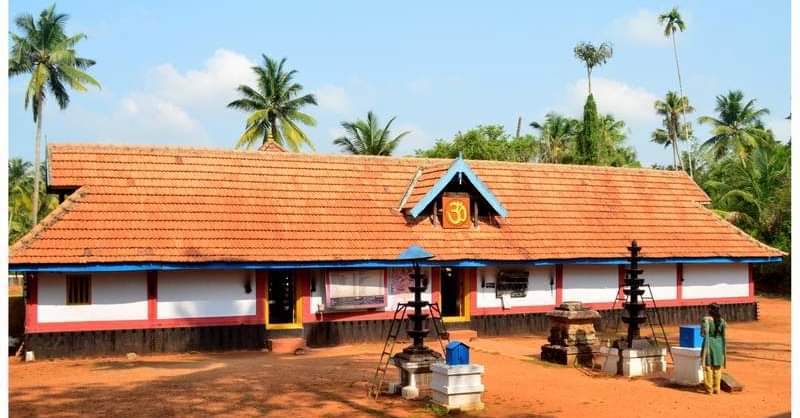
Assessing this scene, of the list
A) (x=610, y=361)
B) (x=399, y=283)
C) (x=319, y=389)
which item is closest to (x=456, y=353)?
(x=319, y=389)

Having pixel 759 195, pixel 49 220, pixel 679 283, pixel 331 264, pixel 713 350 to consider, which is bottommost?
pixel 713 350

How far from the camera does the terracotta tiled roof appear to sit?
17812 mm

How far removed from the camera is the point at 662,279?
887 inches

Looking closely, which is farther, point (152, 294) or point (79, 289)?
point (152, 294)

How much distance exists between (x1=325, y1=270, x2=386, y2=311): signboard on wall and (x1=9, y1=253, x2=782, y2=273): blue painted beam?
0.95 ft

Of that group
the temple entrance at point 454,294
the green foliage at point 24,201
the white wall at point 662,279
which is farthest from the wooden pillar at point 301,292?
the green foliage at point 24,201

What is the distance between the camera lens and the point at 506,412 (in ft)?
37.6

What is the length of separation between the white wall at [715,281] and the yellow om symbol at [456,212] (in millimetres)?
6704

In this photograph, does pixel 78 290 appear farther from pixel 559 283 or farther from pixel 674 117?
pixel 674 117

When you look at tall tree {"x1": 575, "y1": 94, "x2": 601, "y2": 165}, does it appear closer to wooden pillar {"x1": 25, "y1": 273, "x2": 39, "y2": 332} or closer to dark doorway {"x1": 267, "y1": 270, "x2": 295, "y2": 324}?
dark doorway {"x1": 267, "y1": 270, "x2": 295, "y2": 324}

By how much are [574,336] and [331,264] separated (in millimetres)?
5713

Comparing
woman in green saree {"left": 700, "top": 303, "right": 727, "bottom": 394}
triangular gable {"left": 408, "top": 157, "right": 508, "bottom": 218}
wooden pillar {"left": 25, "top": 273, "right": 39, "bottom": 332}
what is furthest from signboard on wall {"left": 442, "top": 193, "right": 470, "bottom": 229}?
wooden pillar {"left": 25, "top": 273, "right": 39, "bottom": 332}

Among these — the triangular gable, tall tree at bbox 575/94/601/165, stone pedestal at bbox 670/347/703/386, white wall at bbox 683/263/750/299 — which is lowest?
stone pedestal at bbox 670/347/703/386

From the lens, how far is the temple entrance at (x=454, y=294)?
67.0 feet
